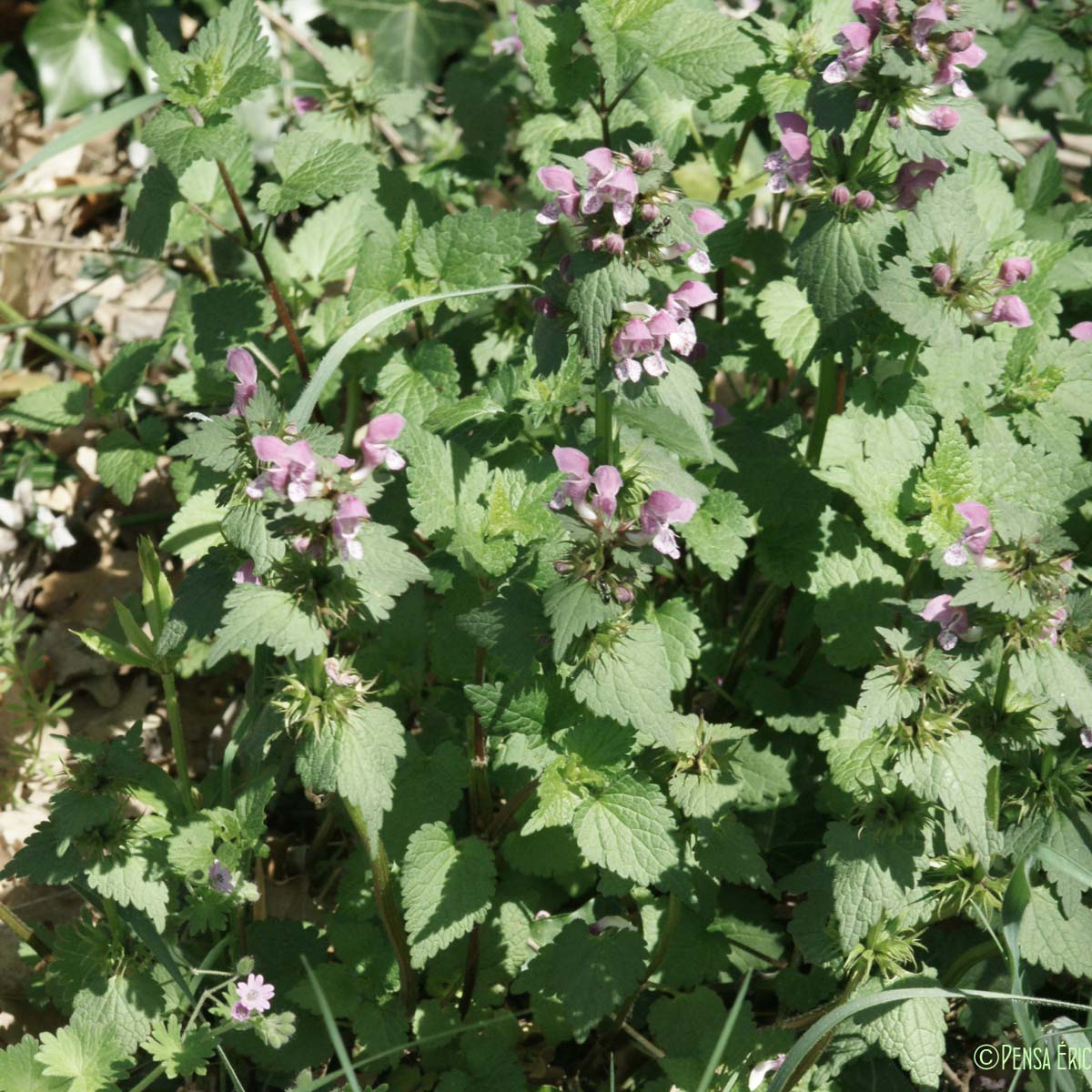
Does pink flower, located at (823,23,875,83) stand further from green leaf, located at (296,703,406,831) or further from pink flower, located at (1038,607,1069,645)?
green leaf, located at (296,703,406,831)

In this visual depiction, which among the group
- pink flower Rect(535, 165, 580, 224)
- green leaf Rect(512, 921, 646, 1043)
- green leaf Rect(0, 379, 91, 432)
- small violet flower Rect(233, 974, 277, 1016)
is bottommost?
green leaf Rect(512, 921, 646, 1043)

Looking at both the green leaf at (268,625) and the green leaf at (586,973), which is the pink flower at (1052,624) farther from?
the green leaf at (268,625)

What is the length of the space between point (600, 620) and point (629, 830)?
60cm

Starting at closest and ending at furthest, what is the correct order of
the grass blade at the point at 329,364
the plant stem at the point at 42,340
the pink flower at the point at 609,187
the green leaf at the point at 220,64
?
1. the pink flower at the point at 609,187
2. the grass blade at the point at 329,364
3. the green leaf at the point at 220,64
4. the plant stem at the point at 42,340

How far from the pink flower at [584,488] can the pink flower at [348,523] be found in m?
0.38

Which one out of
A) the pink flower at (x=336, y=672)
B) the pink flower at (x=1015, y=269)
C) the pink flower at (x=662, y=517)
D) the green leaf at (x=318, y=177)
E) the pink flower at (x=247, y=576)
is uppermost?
the green leaf at (x=318, y=177)

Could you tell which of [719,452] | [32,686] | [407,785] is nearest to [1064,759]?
[719,452]

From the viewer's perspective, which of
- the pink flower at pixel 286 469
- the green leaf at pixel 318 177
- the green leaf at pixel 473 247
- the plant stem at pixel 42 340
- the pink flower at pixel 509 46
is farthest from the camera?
the pink flower at pixel 509 46

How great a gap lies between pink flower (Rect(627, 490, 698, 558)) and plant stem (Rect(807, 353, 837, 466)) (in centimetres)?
116

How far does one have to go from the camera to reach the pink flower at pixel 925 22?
244cm

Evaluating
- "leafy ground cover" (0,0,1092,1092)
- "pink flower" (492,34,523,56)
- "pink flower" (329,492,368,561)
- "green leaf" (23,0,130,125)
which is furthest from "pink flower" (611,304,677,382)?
"green leaf" (23,0,130,125)

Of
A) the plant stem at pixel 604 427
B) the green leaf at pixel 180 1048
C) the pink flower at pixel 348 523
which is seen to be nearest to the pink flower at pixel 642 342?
the plant stem at pixel 604 427

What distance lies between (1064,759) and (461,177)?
8.66ft

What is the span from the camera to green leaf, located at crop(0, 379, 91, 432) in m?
3.73
